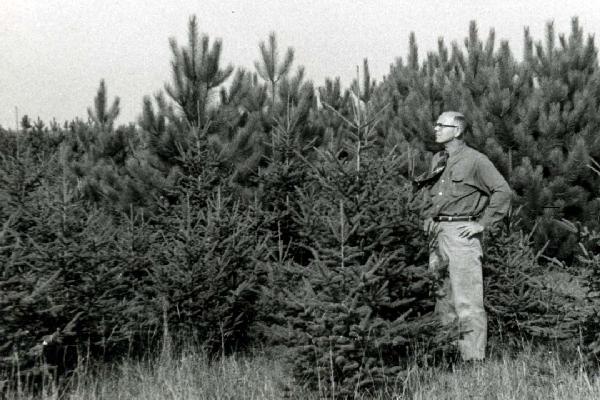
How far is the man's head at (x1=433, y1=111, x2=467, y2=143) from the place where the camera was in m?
5.11

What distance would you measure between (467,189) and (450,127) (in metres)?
0.55

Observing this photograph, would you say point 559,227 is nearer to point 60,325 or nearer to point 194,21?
point 194,21

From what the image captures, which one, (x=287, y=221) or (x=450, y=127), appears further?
Result: (x=287, y=221)

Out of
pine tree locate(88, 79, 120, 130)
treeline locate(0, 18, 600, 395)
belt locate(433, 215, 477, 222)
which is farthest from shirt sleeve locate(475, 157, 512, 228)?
pine tree locate(88, 79, 120, 130)

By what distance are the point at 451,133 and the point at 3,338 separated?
12.4 feet

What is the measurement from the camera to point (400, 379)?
432 centimetres

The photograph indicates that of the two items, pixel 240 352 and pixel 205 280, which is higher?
pixel 205 280

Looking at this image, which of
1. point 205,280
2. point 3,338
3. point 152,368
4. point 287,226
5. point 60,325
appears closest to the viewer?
point 3,338

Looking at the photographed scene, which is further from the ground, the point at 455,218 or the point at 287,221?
the point at 287,221

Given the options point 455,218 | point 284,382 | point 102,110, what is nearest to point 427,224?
point 455,218

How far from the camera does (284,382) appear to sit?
465 cm

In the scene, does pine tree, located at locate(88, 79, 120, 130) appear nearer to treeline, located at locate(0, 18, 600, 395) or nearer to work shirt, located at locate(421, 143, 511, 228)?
treeline, located at locate(0, 18, 600, 395)

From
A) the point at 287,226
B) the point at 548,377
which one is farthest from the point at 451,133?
the point at 287,226

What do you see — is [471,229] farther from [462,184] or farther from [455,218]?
[462,184]
